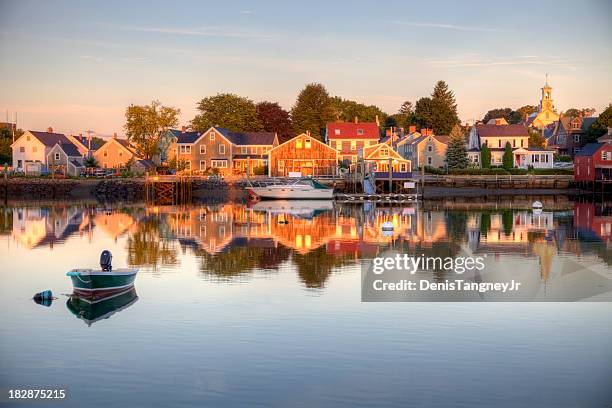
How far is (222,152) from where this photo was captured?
10875 cm

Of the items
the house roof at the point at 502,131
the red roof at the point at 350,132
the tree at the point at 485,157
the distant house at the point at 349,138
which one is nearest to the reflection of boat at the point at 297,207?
the distant house at the point at 349,138

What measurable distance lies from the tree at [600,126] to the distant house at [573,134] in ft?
17.9

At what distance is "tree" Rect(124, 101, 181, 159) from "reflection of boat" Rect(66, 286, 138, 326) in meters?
92.6

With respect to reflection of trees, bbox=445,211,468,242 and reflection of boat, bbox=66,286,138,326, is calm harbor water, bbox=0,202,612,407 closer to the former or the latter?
reflection of boat, bbox=66,286,138,326

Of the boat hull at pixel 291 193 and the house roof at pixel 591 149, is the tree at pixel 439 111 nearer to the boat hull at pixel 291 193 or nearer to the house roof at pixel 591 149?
the house roof at pixel 591 149

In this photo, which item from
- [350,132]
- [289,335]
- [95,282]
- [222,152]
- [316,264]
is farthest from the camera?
[350,132]

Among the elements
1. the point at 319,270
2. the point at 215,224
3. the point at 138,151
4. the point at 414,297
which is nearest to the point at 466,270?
the point at 319,270

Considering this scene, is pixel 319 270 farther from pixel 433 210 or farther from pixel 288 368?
pixel 433 210

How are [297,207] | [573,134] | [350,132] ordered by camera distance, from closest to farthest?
[297,207], [350,132], [573,134]

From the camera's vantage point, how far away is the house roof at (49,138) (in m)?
114

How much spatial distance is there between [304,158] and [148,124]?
26315mm

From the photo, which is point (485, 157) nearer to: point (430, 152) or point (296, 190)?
point (430, 152)

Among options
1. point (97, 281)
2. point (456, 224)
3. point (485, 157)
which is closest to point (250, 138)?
point (485, 157)

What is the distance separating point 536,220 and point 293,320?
39176 mm
